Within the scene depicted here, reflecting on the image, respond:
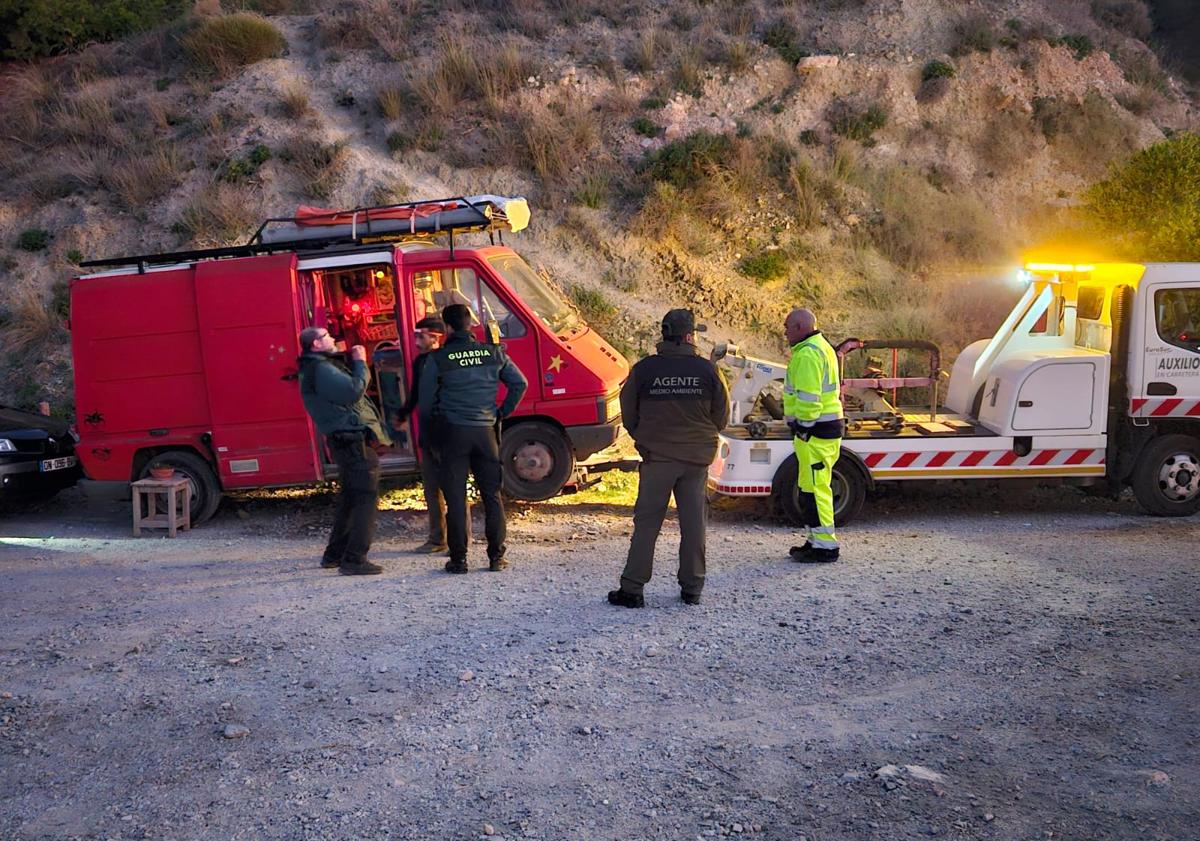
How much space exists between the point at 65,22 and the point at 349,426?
19056 millimetres

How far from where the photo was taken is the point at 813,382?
316 inches

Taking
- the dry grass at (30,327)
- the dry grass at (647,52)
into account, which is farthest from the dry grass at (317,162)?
the dry grass at (647,52)

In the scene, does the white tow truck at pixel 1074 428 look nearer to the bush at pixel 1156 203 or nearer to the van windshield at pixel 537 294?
the van windshield at pixel 537 294

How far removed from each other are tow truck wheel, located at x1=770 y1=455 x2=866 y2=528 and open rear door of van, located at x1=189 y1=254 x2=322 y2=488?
13.5 feet

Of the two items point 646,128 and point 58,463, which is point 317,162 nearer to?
point 646,128

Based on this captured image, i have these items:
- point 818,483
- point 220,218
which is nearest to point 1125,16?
point 220,218

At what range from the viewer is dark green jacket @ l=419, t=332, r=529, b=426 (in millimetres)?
8055

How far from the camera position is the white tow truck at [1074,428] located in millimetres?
9570

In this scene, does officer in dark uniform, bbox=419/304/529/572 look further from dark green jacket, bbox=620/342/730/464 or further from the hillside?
the hillside

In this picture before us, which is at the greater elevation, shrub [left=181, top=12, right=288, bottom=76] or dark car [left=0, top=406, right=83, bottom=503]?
shrub [left=181, top=12, right=288, bottom=76]

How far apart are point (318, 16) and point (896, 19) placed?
36.5 feet

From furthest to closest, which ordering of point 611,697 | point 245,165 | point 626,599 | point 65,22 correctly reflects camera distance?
1. point 65,22
2. point 245,165
3. point 626,599
4. point 611,697

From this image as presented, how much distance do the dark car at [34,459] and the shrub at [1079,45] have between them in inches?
768

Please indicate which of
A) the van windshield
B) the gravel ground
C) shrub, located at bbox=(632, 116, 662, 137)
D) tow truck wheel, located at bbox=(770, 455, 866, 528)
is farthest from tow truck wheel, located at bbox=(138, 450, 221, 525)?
shrub, located at bbox=(632, 116, 662, 137)
